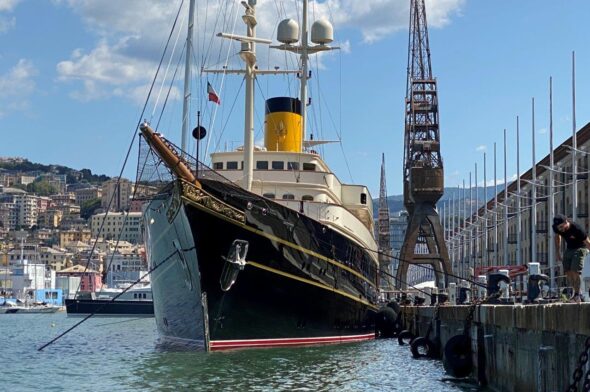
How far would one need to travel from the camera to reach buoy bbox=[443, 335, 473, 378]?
20438 mm

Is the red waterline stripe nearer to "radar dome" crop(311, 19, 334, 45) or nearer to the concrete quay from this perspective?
the concrete quay

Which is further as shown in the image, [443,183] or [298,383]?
[443,183]

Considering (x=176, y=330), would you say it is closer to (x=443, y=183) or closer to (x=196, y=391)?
(x=196, y=391)

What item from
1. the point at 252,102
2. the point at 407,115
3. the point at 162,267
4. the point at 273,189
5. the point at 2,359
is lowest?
the point at 2,359

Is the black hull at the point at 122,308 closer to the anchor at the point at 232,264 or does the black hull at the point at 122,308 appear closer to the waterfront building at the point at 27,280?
the waterfront building at the point at 27,280

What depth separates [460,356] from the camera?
811 inches

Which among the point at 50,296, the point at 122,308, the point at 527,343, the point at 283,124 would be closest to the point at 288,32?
the point at 283,124

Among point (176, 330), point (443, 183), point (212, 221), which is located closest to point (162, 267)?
point (176, 330)

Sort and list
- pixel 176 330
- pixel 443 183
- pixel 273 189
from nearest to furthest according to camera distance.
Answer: pixel 176 330, pixel 273 189, pixel 443 183

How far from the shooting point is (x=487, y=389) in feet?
→ 60.6

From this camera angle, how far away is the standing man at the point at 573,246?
13.6 metres

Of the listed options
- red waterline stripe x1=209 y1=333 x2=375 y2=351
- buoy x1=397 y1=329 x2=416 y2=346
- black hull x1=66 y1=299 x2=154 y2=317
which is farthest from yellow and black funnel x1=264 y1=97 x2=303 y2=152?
black hull x1=66 y1=299 x2=154 y2=317

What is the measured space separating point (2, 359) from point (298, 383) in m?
12.6

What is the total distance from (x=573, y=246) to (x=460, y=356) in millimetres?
7221
